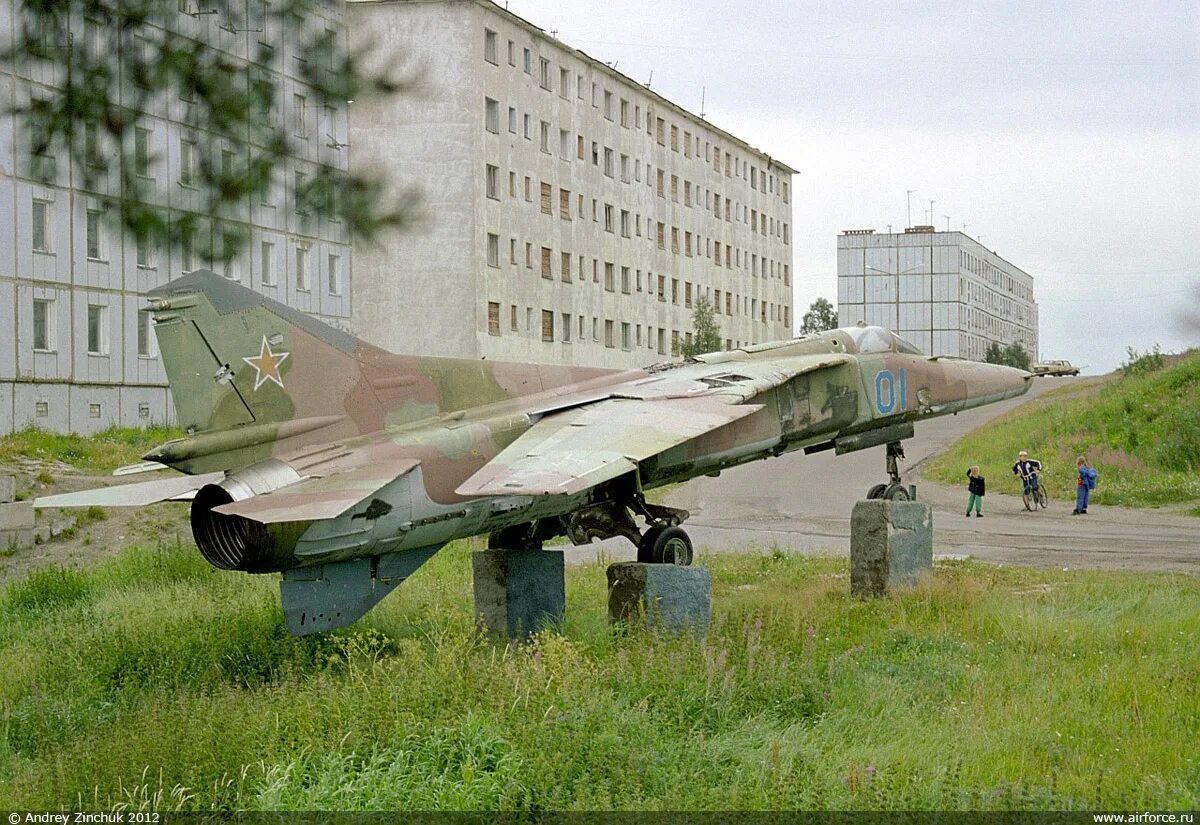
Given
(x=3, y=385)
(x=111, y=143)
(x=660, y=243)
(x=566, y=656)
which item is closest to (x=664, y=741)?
(x=566, y=656)

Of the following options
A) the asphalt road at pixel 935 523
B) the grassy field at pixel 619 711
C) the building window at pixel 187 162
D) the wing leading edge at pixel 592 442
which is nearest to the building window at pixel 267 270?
the asphalt road at pixel 935 523

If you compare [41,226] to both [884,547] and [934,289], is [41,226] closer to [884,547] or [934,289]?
[884,547]

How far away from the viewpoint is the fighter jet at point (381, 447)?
1123 centimetres

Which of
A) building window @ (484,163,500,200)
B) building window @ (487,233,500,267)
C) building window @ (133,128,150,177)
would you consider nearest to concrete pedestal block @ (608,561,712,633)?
building window @ (133,128,150,177)

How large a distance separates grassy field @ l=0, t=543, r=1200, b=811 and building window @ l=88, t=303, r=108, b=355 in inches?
774

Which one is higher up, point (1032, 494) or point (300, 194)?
point (300, 194)

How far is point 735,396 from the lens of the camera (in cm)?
1405

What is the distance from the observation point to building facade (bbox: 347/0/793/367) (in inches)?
1630

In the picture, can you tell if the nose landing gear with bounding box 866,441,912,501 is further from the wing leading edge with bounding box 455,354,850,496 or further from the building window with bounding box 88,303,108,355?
the building window with bounding box 88,303,108,355

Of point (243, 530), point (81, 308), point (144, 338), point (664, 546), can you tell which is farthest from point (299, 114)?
point (144, 338)

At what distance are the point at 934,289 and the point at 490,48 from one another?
22216 millimetres

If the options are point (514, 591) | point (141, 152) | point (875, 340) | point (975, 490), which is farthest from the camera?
point (975, 490)

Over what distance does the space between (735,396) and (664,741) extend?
6.29m

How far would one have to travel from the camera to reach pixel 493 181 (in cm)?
4484
